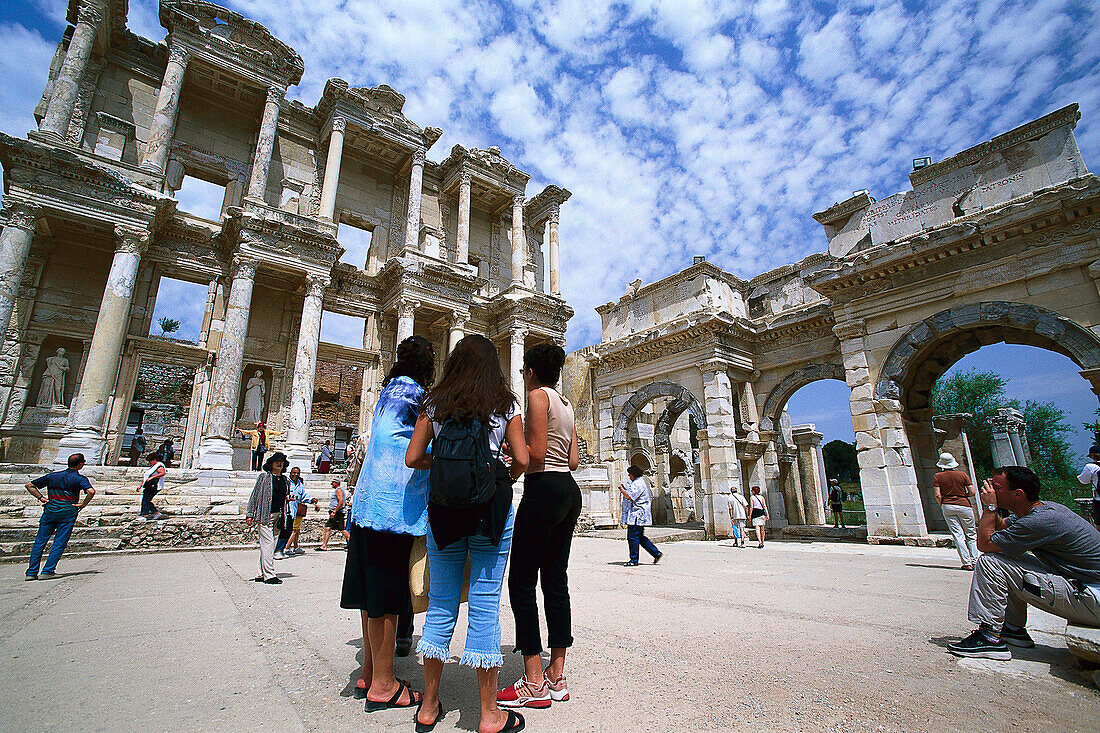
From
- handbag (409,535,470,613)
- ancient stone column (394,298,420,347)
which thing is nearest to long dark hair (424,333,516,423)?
handbag (409,535,470,613)

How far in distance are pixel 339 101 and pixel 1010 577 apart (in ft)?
70.1

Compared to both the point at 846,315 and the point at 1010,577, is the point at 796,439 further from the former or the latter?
the point at 1010,577

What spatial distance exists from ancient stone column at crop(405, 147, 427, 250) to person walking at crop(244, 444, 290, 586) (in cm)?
1207

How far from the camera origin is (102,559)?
802 cm

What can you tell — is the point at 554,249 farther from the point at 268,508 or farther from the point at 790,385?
the point at 268,508

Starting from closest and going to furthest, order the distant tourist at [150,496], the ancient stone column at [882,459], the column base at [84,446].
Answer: the distant tourist at [150,496] → the column base at [84,446] → the ancient stone column at [882,459]

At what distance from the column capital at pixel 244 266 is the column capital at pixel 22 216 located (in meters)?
4.22

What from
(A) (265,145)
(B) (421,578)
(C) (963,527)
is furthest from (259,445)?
(C) (963,527)

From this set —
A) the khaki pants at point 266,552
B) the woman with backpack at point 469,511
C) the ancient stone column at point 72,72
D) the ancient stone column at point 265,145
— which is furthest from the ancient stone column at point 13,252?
the woman with backpack at point 469,511

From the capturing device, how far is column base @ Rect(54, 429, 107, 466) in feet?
34.5

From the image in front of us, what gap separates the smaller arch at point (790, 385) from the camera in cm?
1508

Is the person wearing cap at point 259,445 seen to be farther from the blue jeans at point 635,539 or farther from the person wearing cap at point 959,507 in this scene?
the person wearing cap at point 959,507

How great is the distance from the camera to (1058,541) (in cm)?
309

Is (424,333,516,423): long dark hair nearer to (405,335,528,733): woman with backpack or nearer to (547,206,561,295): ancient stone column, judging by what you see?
(405,335,528,733): woman with backpack
